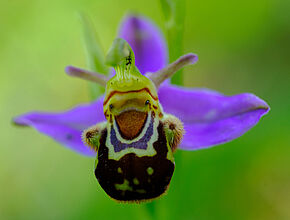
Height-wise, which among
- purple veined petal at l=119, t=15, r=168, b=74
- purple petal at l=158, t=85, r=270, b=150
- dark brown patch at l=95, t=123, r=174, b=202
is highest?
purple veined petal at l=119, t=15, r=168, b=74

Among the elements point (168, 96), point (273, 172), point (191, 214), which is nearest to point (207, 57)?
point (273, 172)

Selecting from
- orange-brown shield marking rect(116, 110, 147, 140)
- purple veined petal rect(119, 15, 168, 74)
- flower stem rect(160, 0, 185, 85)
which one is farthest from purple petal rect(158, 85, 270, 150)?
purple veined petal rect(119, 15, 168, 74)

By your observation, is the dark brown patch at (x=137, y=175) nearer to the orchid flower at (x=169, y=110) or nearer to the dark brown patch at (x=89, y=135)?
the dark brown patch at (x=89, y=135)

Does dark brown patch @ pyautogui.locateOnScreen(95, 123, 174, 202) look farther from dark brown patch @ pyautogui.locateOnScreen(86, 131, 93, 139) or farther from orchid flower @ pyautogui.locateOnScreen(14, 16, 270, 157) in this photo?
orchid flower @ pyautogui.locateOnScreen(14, 16, 270, 157)

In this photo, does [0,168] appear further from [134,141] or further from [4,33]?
[134,141]

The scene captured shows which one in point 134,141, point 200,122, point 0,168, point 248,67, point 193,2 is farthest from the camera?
point 193,2

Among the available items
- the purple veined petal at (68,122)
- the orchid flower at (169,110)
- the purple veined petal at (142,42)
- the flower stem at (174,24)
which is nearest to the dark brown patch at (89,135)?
the orchid flower at (169,110)

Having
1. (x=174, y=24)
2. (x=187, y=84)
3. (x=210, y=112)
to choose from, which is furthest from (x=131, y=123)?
(x=187, y=84)
